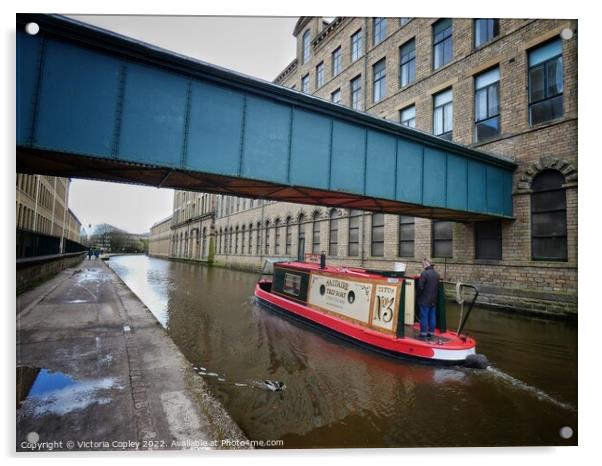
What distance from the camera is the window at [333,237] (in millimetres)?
20797

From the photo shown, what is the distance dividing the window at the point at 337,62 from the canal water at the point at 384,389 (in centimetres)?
1492

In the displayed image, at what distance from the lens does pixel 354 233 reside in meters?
19.3

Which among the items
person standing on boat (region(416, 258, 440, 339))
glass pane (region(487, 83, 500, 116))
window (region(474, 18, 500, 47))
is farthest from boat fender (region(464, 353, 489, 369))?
window (region(474, 18, 500, 47))

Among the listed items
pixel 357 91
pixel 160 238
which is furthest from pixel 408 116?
pixel 160 238

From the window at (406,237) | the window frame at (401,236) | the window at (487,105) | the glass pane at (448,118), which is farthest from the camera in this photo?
the window at (406,237)

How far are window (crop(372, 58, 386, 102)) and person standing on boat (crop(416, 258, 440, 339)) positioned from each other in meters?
13.3

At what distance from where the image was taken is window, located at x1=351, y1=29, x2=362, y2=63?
16.9 meters

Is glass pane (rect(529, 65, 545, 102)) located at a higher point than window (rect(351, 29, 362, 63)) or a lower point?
lower

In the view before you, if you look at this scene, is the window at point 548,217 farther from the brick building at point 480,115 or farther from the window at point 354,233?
the window at point 354,233

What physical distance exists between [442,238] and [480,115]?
516cm

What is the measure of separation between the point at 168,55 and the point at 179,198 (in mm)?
56455

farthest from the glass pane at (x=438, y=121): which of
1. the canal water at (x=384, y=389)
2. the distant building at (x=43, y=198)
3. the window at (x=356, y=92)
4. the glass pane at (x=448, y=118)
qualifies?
the distant building at (x=43, y=198)

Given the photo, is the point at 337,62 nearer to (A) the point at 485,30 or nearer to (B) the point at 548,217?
(A) the point at 485,30

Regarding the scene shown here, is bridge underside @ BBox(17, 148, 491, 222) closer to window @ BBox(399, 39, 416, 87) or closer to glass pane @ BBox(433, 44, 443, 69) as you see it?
glass pane @ BBox(433, 44, 443, 69)
